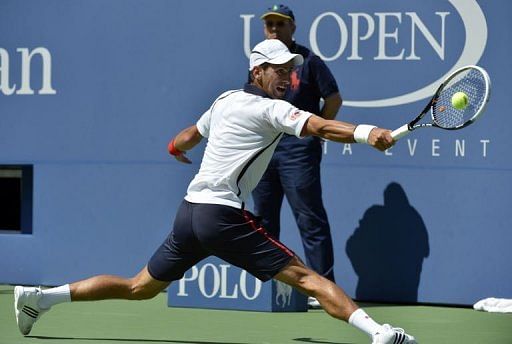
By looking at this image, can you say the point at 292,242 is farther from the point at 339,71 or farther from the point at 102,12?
the point at 102,12

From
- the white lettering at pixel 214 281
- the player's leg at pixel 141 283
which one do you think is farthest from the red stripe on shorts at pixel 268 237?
the white lettering at pixel 214 281

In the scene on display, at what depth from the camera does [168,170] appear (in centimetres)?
901

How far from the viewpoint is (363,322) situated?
18.9ft

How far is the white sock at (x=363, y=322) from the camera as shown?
5738 mm

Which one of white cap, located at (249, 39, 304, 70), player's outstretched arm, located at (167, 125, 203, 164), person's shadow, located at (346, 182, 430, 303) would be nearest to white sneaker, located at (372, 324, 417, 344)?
white cap, located at (249, 39, 304, 70)

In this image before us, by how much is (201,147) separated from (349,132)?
333 centimetres

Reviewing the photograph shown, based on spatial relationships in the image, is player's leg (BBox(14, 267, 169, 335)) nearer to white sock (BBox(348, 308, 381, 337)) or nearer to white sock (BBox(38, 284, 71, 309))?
white sock (BBox(38, 284, 71, 309))

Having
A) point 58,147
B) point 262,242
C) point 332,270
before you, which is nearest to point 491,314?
point 332,270

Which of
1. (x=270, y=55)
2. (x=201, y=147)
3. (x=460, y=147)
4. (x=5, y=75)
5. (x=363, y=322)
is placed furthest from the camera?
(x=5, y=75)

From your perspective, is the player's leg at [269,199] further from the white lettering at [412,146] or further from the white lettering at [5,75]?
the white lettering at [5,75]

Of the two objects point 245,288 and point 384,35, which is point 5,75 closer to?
point 245,288

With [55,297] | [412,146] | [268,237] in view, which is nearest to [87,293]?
[55,297]

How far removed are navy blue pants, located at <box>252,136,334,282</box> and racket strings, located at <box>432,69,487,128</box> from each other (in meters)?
1.97

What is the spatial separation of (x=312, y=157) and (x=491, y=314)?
146cm
